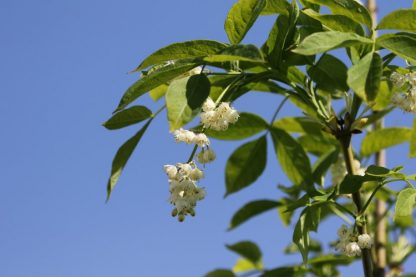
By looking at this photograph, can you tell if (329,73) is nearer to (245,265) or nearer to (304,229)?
(304,229)

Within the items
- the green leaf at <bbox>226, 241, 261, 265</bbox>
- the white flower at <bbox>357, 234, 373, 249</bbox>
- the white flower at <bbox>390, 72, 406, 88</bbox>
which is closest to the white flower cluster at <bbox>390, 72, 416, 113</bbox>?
the white flower at <bbox>390, 72, 406, 88</bbox>

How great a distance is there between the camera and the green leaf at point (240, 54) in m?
1.44

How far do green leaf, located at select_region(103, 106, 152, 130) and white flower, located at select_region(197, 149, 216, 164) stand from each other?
19cm

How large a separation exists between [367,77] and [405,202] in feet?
1.41

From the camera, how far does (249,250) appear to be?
3.14m

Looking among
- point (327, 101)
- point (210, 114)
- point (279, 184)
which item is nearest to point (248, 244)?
point (279, 184)

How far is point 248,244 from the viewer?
3.14 metres

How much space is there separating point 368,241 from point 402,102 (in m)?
0.40

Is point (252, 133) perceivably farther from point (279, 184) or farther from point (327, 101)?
point (279, 184)

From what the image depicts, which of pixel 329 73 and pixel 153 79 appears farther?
pixel 329 73

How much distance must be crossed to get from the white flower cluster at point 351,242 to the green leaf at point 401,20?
0.58m

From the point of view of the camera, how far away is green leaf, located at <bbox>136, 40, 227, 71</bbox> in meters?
1.56

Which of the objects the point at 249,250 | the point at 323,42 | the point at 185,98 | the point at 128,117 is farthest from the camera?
the point at 249,250

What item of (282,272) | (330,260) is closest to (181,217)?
(282,272)
